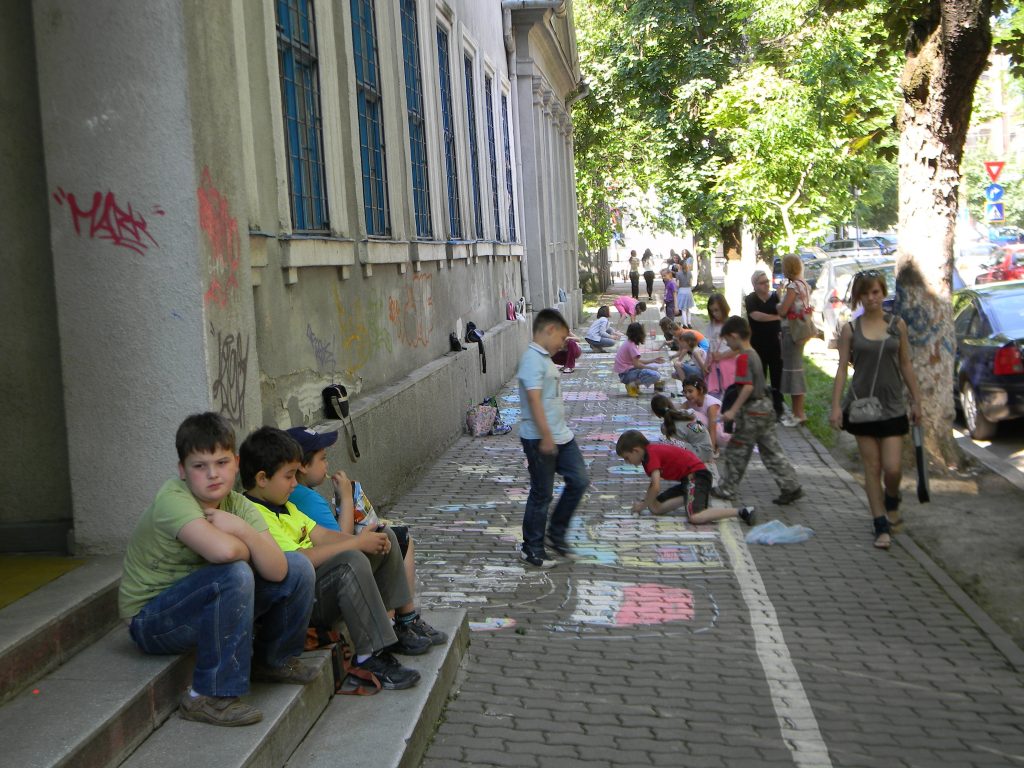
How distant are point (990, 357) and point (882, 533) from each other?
539cm

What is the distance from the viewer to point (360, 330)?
10.5 metres

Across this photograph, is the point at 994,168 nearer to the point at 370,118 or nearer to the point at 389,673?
the point at 370,118

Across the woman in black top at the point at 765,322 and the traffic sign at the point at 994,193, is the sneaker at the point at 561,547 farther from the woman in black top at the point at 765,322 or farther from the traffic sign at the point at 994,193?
the traffic sign at the point at 994,193

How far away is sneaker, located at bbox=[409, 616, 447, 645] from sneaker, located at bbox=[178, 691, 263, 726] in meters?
1.45

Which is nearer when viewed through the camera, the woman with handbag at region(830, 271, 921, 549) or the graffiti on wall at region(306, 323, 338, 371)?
the woman with handbag at region(830, 271, 921, 549)

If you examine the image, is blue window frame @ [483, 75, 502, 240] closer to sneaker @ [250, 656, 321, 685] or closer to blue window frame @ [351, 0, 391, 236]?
blue window frame @ [351, 0, 391, 236]

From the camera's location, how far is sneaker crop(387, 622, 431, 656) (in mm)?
5680

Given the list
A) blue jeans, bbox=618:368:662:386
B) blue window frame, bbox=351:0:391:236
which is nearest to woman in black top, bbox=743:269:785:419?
blue jeans, bbox=618:368:662:386

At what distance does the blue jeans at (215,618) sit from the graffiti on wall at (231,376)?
1.59 meters

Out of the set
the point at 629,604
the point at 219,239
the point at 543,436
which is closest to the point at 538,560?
the point at 543,436

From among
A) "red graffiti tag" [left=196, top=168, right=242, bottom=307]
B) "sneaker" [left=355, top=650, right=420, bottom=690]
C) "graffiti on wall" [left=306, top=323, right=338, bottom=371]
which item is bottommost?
"sneaker" [left=355, top=650, right=420, bottom=690]

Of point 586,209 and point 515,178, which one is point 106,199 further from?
point 586,209

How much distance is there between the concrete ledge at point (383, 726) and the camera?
4.55 meters

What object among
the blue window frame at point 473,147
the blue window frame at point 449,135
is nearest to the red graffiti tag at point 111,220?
the blue window frame at point 449,135
